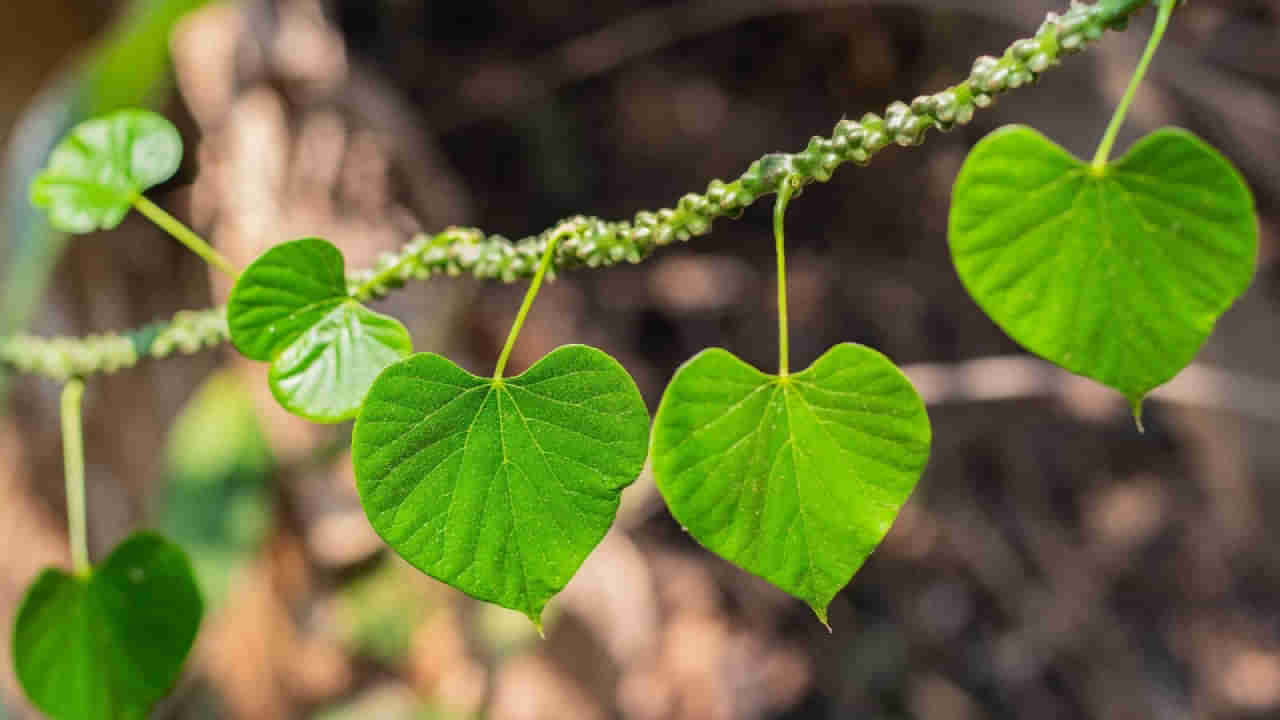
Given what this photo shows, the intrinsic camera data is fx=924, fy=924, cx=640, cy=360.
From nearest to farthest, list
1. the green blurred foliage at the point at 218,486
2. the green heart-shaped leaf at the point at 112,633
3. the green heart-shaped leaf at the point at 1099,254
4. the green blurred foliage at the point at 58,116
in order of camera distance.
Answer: the green heart-shaped leaf at the point at 1099,254 < the green heart-shaped leaf at the point at 112,633 < the green blurred foliage at the point at 58,116 < the green blurred foliage at the point at 218,486

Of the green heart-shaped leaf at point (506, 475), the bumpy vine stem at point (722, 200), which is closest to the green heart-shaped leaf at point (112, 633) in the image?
the bumpy vine stem at point (722, 200)

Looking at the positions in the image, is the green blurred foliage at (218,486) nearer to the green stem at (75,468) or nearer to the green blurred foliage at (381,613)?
the green blurred foliage at (381,613)

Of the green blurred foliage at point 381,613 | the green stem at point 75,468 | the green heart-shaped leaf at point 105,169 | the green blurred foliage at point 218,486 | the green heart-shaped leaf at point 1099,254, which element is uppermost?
the green heart-shaped leaf at point 105,169

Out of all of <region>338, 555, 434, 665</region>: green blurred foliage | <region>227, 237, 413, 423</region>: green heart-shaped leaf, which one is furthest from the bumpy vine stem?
<region>338, 555, 434, 665</region>: green blurred foliage

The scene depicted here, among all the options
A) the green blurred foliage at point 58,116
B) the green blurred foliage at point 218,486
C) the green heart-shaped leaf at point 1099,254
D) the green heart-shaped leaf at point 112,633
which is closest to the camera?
the green heart-shaped leaf at point 1099,254

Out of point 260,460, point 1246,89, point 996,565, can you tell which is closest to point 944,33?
point 1246,89

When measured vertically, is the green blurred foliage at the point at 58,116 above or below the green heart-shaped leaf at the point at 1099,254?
above

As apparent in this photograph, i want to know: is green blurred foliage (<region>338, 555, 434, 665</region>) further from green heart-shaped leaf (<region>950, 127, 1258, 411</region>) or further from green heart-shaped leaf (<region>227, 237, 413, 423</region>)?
green heart-shaped leaf (<region>950, 127, 1258, 411</region>)
